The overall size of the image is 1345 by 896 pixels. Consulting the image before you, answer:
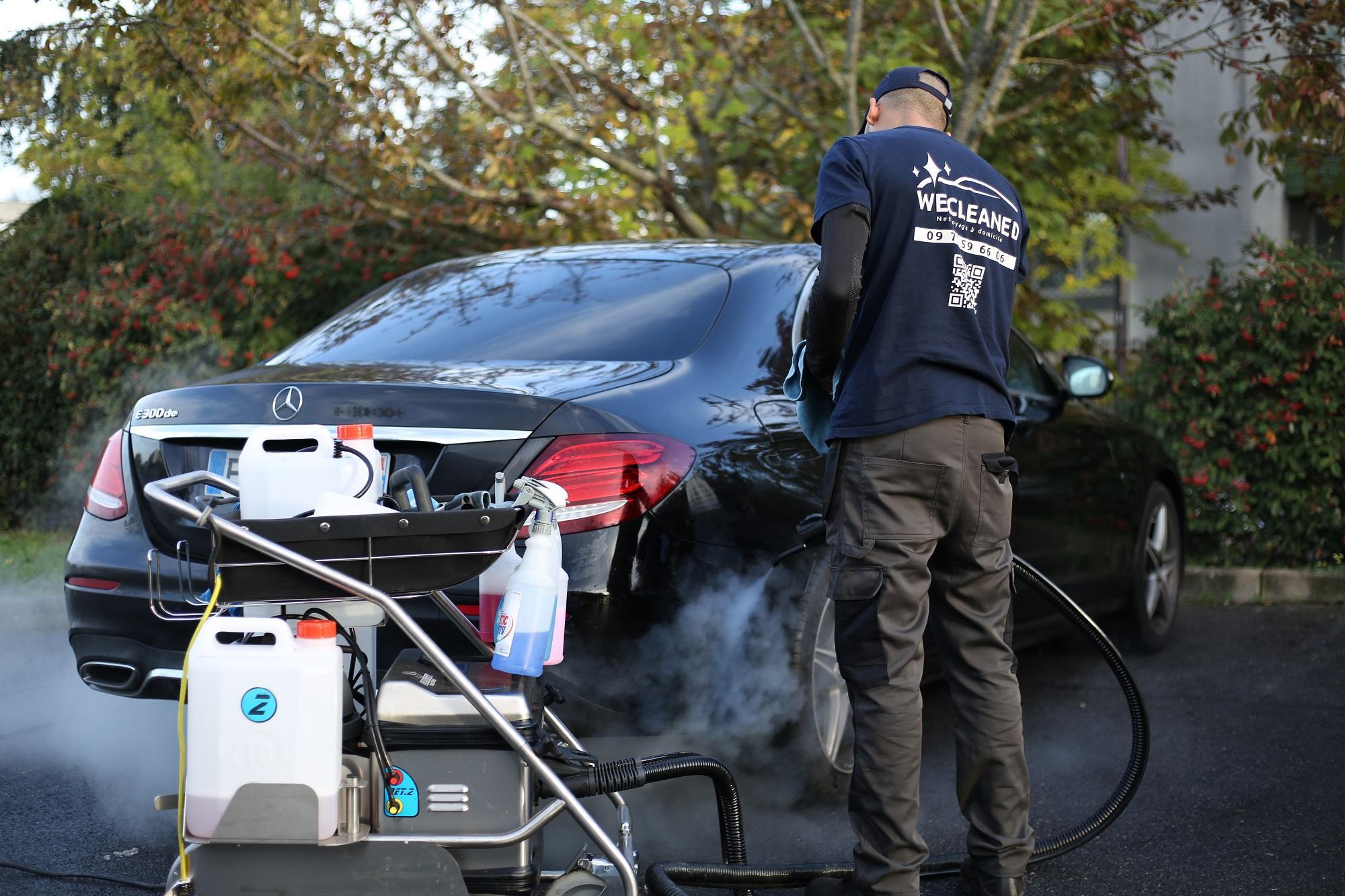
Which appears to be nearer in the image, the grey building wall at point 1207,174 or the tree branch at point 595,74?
the tree branch at point 595,74

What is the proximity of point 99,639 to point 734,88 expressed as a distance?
262 inches

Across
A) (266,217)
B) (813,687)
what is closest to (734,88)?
(266,217)

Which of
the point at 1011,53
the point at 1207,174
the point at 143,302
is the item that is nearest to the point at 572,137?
the point at 1011,53

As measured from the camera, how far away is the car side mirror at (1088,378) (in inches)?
195

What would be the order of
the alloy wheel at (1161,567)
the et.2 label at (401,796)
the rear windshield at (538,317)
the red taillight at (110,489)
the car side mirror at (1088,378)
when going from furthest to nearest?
the alloy wheel at (1161,567), the car side mirror at (1088,378), the rear windshield at (538,317), the red taillight at (110,489), the et.2 label at (401,796)

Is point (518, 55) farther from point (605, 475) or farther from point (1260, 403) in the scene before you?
point (605, 475)

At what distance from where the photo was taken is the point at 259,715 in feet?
7.26

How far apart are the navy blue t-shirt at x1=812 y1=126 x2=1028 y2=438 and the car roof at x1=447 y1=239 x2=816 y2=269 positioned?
1.14 meters

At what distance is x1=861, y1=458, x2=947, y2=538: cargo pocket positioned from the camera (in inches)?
106

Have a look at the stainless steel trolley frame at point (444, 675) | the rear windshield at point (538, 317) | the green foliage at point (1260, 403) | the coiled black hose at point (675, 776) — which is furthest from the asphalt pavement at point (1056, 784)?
the green foliage at point (1260, 403)

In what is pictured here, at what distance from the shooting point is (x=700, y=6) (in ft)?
28.1

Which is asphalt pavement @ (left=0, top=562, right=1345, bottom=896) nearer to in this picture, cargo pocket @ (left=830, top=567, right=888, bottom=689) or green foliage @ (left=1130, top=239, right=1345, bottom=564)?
cargo pocket @ (left=830, top=567, right=888, bottom=689)

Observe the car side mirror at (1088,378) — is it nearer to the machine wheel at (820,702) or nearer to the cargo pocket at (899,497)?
the machine wheel at (820,702)

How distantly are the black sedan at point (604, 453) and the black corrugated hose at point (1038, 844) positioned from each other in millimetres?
445
